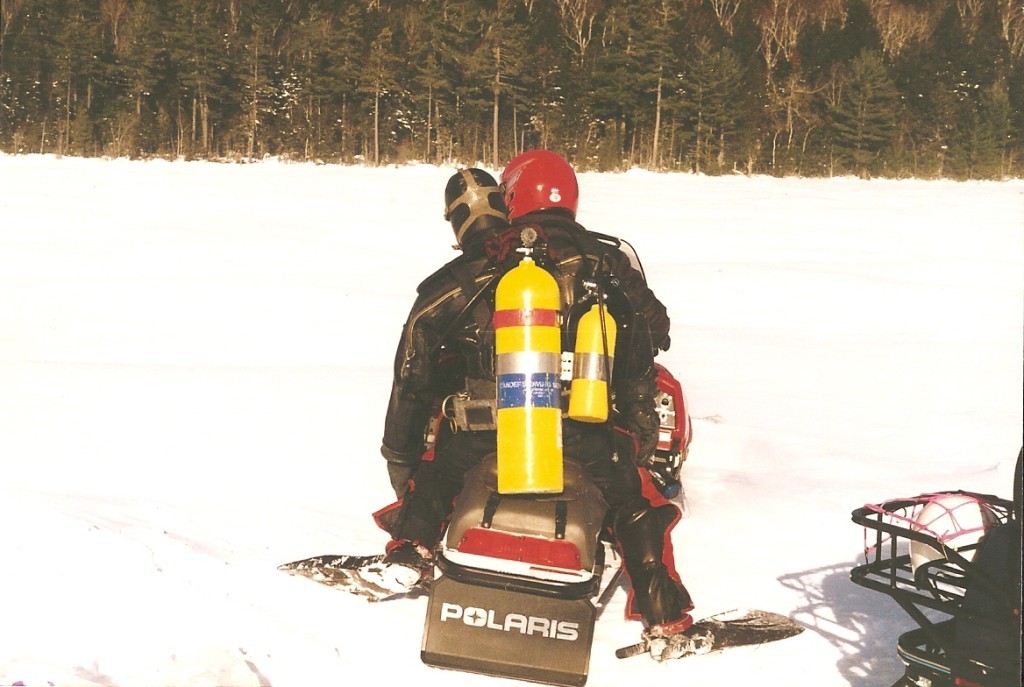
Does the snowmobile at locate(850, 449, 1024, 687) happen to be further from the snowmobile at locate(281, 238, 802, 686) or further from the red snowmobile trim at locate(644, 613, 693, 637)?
the snowmobile at locate(281, 238, 802, 686)

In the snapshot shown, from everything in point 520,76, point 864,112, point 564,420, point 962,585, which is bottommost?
point 962,585

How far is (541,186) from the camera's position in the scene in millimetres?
4598

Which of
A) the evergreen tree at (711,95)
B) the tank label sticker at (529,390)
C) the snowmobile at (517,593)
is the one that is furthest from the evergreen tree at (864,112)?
the snowmobile at (517,593)

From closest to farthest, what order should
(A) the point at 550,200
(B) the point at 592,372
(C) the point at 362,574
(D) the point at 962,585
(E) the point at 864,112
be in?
(D) the point at 962,585, (B) the point at 592,372, (A) the point at 550,200, (C) the point at 362,574, (E) the point at 864,112

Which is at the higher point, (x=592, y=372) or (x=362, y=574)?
(x=592, y=372)

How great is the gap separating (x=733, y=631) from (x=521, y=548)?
3.92 feet

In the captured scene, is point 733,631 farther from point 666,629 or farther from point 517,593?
point 517,593

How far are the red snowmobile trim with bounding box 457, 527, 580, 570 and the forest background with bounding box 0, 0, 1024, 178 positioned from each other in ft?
14.1

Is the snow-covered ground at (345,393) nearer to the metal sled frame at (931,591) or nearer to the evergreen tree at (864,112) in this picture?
the metal sled frame at (931,591)

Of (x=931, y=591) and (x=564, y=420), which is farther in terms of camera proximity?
(x=564, y=420)

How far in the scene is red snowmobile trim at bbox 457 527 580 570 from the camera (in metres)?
3.85

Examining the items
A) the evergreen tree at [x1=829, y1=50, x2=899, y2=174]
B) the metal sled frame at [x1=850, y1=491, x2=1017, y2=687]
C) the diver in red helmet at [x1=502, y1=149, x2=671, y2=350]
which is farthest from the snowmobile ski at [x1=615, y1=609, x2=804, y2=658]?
the evergreen tree at [x1=829, y1=50, x2=899, y2=174]

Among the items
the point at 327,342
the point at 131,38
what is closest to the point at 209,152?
the point at 131,38

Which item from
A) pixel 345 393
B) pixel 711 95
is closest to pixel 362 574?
pixel 345 393
